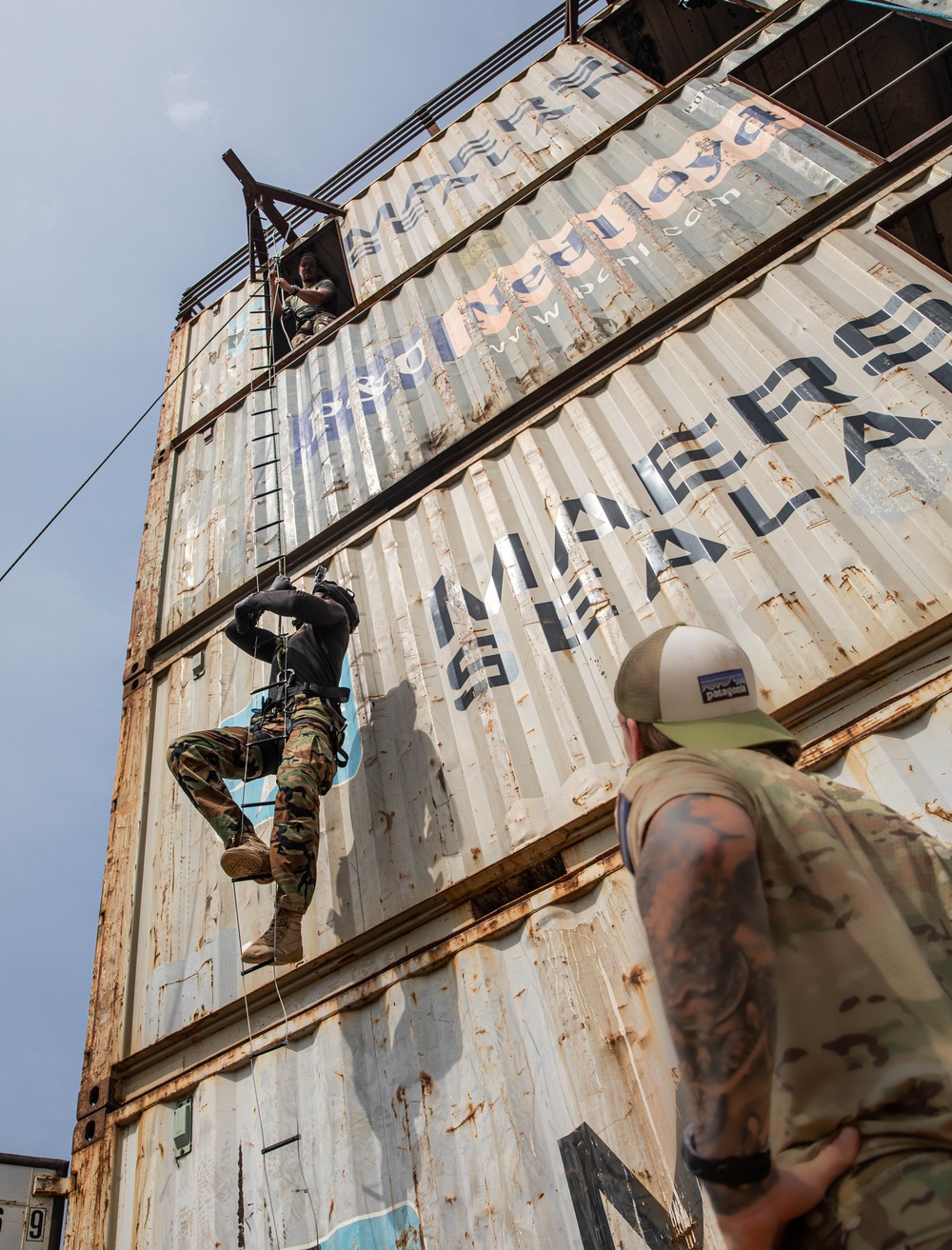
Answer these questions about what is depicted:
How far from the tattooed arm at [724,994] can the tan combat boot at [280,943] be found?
2599 mm

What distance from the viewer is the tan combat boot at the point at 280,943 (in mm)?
3371

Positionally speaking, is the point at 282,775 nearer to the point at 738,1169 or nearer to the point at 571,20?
the point at 738,1169

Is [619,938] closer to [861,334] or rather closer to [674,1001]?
[674,1001]

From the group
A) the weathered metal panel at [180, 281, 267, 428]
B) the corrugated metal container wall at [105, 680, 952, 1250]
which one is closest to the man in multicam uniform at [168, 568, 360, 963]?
the corrugated metal container wall at [105, 680, 952, 1250]

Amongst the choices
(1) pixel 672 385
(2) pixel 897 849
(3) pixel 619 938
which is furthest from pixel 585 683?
(2) pixel 897 849

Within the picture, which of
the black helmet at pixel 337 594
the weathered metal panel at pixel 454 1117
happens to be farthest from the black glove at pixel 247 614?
the weathered metal panel at pixel 454 1117

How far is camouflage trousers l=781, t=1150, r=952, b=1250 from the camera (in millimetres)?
1008

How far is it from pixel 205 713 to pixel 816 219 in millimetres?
4873

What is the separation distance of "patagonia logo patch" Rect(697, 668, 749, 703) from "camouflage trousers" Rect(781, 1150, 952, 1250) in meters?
0.71

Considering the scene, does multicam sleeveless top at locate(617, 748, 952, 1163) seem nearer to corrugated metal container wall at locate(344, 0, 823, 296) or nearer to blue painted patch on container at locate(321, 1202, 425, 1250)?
blue painted patch on container at locate(321, 1202, 425, 1250)

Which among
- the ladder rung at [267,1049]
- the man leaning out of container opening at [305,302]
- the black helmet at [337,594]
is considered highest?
the man leaning out of container opening at [305,302]

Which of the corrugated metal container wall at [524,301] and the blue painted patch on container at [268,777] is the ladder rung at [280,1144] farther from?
the corrugated metal container wall at [524,301]

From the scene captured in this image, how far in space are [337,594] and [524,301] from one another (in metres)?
3.04

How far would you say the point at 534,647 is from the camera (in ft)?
14.1
